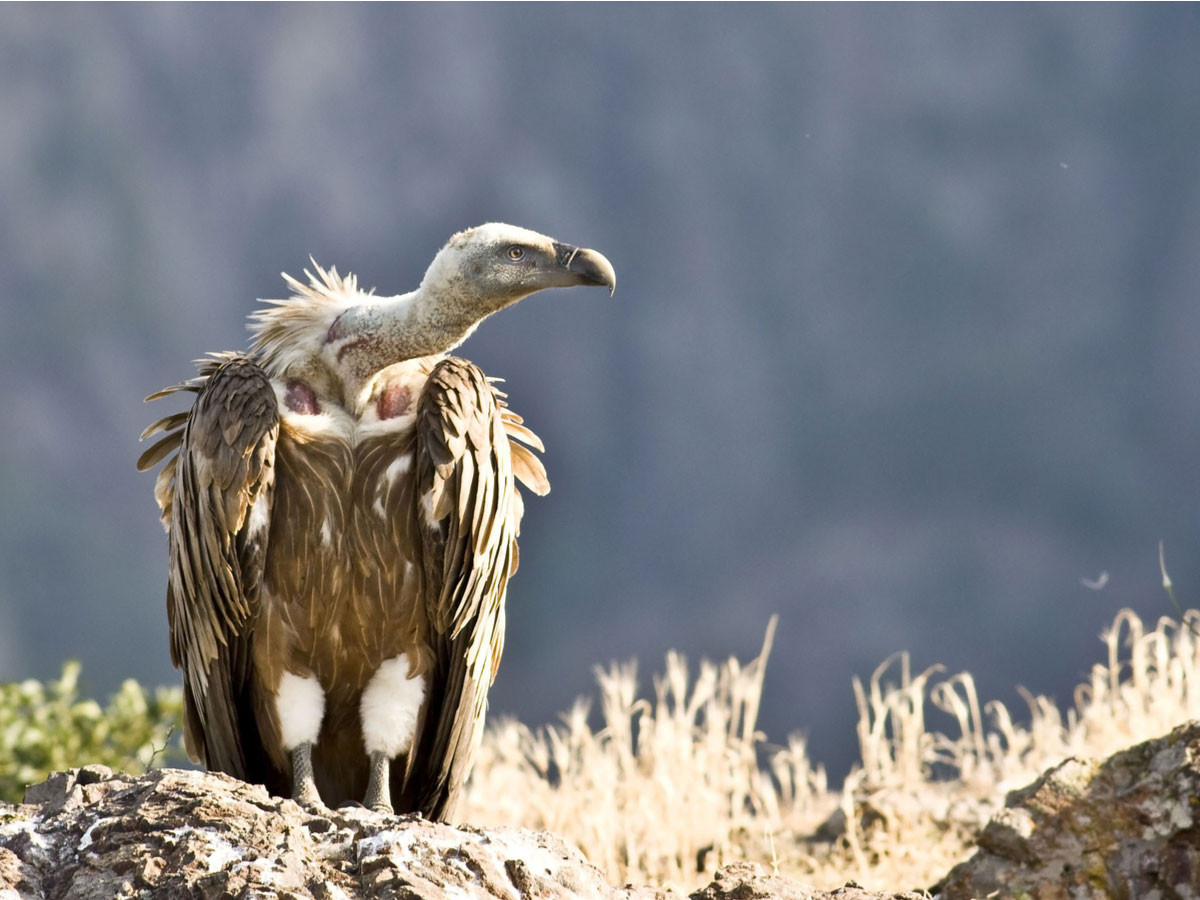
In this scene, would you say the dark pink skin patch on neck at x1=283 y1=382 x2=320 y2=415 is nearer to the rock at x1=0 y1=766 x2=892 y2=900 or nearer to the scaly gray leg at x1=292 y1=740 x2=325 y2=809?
the scaly gray leg at x1=292 y1=740 x2=325 y2=809

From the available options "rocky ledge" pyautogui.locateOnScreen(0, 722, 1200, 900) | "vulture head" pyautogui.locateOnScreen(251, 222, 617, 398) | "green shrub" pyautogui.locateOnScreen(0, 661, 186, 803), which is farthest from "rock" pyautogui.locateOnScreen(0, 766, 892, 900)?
"green shrub" pyautogui.locateOnScreen(0, 661, 186, 803)

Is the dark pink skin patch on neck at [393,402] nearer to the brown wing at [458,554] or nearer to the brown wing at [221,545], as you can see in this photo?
the brown wing at [458,554]

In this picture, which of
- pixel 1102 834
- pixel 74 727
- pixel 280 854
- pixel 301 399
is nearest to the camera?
pixel 280 854

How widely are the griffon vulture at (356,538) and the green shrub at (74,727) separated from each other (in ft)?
14.9

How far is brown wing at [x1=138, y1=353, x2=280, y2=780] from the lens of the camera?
4484mm

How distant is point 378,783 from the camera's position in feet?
15.4

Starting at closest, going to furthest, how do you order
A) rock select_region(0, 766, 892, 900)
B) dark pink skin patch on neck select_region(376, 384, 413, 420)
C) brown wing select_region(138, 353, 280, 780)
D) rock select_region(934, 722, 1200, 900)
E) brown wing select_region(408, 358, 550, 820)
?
1. rock select_region(0, 766, 892, 900)
2. rock select_region(934, 722, 1200, 900)
3. brown wing select_region(138, 353, 280, 780)
4. brown wing select_region(408, 358, 550, 820)
5. dark pink skin patch on neck select_region(376, 384, 413, 420)

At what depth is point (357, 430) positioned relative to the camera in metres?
4.79

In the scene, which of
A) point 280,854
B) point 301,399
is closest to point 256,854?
point 280,854

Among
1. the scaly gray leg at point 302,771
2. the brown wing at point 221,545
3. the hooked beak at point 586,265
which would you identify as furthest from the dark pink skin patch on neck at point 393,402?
the scaly gray leg at point 302,771

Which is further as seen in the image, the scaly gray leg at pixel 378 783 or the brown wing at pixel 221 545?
the scaly gray leg at pixel 378 783

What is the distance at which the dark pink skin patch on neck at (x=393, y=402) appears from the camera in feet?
16.0

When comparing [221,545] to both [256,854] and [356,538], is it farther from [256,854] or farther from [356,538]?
[256,854]

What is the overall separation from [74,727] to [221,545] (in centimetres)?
542
